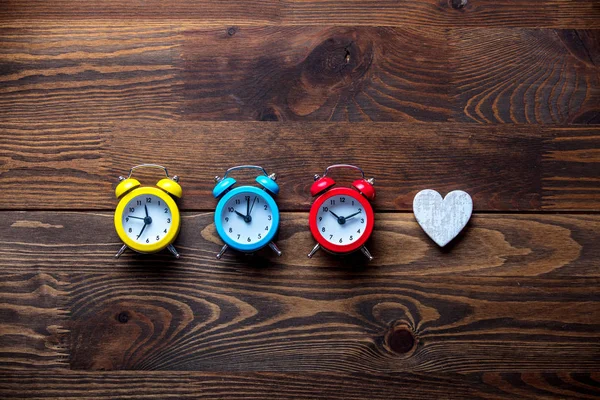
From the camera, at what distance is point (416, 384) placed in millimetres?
1427

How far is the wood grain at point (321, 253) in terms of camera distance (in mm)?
1432

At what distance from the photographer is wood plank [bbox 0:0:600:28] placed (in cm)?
150

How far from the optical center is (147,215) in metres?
1.40

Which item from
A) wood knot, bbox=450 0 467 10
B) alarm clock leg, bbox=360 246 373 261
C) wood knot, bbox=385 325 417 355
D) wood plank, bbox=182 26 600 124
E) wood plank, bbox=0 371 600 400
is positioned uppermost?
wood knot, bbox=450 0 467 10

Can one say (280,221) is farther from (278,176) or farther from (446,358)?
(446,358)

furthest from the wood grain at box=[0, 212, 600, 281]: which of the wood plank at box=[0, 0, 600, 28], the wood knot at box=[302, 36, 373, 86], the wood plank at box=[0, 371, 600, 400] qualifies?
the wood plank at box=[0, 0, 600, 28]

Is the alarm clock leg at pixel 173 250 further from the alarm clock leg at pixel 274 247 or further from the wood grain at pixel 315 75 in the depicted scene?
the wood grain at pixel 315 75

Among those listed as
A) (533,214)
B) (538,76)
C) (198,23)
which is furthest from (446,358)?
(198,23)

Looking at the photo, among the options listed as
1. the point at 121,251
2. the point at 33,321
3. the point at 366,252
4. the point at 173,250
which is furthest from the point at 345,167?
the point at 33,321

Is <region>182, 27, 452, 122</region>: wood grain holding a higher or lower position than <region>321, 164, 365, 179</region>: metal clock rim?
higher

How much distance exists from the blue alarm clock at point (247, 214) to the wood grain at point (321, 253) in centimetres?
6

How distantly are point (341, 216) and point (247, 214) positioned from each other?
25 cm

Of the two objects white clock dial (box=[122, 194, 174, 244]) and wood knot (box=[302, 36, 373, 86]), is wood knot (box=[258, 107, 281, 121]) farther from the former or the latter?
white clock dial (box=[122, 194, 174, 244])

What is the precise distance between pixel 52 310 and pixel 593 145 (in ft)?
5.06
